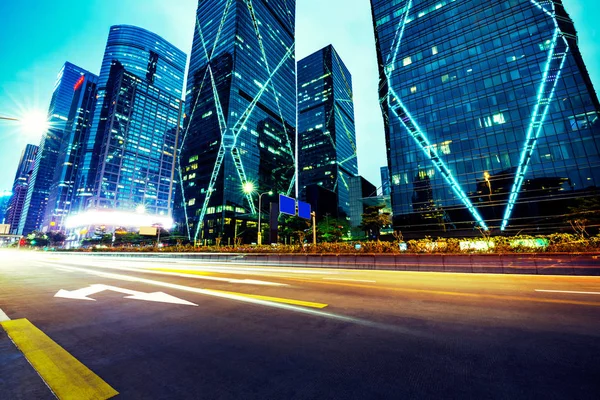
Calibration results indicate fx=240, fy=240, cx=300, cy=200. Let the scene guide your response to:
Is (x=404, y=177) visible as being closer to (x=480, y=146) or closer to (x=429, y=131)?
(x=429, y=131)

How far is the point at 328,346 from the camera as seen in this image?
320 cm

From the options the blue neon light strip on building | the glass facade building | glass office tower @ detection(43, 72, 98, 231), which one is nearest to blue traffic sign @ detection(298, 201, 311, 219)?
the blue neon light strip on building

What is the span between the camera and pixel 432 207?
43.3 m

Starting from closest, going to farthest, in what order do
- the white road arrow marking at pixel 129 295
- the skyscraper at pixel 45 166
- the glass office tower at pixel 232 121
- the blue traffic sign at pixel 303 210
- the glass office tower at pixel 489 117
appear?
the white road arrow marking at pixel 129 295, the blue traffic sign at pixel 303 210, the glass office tower at pixel 489 117, the glass office tower at pixel 232 121, the skyscraper at pixel 45 166

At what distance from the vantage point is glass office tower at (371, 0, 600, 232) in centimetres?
3566

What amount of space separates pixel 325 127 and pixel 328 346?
141 m

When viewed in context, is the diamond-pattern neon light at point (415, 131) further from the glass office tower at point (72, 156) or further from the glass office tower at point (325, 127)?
the glass office tower at point (72, 156)

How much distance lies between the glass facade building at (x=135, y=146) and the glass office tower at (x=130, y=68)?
11.4 ft

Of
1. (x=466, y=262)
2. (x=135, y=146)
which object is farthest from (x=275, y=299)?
(x=135, y=146)

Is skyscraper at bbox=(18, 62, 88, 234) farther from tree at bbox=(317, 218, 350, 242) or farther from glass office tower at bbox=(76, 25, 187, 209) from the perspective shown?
tree at bbox=(317, 218, 350, 242)

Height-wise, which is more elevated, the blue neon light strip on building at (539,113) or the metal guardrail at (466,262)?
the blue neon light strip on building at (539,113)

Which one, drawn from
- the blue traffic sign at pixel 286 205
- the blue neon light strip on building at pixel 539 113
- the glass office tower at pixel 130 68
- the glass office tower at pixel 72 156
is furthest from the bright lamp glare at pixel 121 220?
the blue neon light strip on building at pixel 539 113

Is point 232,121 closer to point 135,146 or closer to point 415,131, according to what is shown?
point 415,131

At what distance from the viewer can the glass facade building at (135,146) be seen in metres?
120
